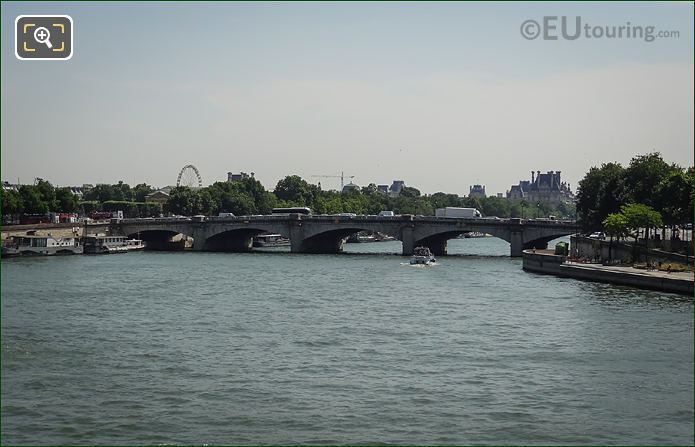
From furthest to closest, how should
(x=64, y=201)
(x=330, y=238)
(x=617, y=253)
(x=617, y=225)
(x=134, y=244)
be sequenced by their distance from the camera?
(x=330, y=238) < (x=64, y=201) < (x=134, y=244) < (x=617, y=253) < (x=617, y=225)

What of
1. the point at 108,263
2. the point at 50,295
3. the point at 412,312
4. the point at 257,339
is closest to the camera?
the point at 257,339

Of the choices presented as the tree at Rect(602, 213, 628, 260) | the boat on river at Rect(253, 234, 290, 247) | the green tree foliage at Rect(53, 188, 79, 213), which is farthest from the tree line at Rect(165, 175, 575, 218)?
the tree at Rect(602, 213, 628, 260)

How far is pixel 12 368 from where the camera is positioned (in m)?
30.8

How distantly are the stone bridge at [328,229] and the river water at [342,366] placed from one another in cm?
3891

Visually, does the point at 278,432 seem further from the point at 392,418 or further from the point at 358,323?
the point at 358,323

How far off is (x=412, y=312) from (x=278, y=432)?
76.9ft

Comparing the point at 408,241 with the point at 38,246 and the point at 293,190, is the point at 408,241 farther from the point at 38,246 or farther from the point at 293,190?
the point at 293,190

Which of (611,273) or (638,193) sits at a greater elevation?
(638,193)

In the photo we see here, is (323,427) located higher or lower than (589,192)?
lower

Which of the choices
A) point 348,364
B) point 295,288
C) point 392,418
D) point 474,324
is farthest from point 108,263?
point 392,418

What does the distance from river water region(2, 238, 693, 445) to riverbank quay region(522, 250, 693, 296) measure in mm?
1683

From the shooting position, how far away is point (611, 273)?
204 ft

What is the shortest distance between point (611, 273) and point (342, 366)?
34.7 metres

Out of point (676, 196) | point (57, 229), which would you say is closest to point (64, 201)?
point (57, 229)
